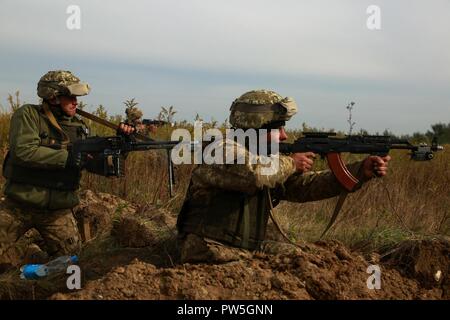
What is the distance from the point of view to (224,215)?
4.05 metres

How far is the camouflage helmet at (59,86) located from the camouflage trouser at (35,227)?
113 cm

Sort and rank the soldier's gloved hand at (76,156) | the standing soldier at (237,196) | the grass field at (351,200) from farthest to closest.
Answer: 1. the grass field at (351,200)
2. the soldier's gloved hand at (76,156)
3. the standing soldier at (237,196)

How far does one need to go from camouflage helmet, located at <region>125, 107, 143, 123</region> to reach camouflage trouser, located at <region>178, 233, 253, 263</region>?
272 cm

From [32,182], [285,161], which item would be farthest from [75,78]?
[285,161]

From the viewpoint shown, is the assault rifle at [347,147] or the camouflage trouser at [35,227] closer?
the assault rifle at [347,147]

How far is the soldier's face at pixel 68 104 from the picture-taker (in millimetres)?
5367

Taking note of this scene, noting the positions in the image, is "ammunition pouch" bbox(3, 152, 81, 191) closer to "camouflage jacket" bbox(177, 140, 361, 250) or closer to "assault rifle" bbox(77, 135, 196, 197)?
"assault rifle" bbox(77, 135, 196, 197)

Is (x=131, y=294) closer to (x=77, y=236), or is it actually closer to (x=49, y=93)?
(x=77, y=236)

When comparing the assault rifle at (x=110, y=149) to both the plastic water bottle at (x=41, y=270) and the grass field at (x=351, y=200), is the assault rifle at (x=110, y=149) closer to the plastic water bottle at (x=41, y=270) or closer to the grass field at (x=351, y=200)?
the plastic water bottle at (x=41, y=270)

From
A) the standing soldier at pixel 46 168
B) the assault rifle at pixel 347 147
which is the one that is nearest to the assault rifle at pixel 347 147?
the assault rifle at pixel 347 147

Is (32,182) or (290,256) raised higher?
(32,182)

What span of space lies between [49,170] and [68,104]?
0.69 meters
